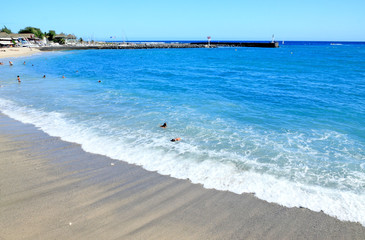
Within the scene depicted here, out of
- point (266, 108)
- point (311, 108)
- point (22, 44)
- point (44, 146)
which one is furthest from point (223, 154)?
point (22, 44)

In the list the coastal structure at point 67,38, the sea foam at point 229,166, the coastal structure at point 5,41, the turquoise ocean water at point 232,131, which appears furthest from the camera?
the coastal structure at point 67,38

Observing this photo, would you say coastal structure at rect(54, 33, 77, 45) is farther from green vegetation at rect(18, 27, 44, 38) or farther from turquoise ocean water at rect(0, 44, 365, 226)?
turquoise ocean water at rect(0, 44, 365, 226)

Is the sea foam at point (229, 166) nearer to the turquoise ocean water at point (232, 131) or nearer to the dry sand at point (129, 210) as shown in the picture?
the turquoise ocean water at point (232, 131)

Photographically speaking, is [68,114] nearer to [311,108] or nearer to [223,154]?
[223,154]

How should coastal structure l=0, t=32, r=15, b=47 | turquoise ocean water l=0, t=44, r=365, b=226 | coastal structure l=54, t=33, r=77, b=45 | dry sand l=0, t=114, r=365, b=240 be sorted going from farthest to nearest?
coastal structure l=54, t=33, r=77, b=45 → coastal structure l=0, t=32, r=15, b=47 → turquoise ocean water l=0, t=44, r=365, b=226 → dry sand l=0, t=114, r=365, b=240

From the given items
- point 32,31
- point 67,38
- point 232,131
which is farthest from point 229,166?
point 32,31

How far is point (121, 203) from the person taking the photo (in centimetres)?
654

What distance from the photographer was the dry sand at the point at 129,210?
554 cm

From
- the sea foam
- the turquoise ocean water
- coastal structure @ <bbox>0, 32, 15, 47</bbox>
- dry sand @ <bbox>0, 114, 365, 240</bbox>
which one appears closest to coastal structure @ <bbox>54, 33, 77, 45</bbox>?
coastal structure @ <bbox>0, 32, 15, 47</bbox>

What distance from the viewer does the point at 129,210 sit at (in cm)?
625

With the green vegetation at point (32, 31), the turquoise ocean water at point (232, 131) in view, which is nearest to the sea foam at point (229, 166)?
the turquoise ocean water at point (232, 131)

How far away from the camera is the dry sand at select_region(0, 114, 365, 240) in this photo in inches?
218

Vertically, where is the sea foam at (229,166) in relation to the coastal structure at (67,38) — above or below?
below

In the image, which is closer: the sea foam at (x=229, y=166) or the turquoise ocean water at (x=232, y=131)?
the sea foam at (x=229, y=166)
